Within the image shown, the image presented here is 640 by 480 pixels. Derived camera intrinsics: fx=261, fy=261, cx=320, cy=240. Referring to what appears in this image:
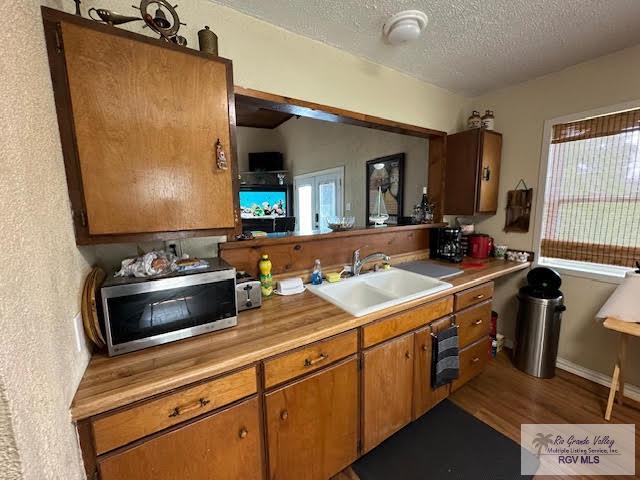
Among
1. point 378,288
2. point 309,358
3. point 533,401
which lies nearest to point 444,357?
point 378,288

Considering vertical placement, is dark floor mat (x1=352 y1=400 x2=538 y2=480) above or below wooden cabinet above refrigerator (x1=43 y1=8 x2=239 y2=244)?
→ below

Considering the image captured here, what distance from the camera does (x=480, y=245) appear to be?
2.39m

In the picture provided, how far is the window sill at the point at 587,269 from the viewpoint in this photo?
6.17 feet

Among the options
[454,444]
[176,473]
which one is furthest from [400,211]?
[176,473]

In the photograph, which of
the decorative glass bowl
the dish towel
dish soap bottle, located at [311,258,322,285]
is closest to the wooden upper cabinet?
the decorative glass bowl

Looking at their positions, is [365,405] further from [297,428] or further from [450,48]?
[450,48]

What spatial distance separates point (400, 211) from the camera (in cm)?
289

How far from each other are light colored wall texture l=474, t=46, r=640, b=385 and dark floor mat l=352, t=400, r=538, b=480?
1135mm

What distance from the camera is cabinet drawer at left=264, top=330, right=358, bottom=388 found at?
1.03 metres

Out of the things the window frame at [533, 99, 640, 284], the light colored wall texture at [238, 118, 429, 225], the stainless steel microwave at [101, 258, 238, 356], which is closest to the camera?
the stainless steel microwave at [101, 258, 238, 356]

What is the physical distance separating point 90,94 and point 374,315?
1400 millimetres

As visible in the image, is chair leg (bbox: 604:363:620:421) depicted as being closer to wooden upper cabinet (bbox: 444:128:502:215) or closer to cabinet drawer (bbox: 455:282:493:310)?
cabinet drawer (bbox: 455:282:493:310)

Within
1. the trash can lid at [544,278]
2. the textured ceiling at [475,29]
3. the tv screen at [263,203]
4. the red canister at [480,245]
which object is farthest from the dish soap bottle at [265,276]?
the tv screen at [263,203]
